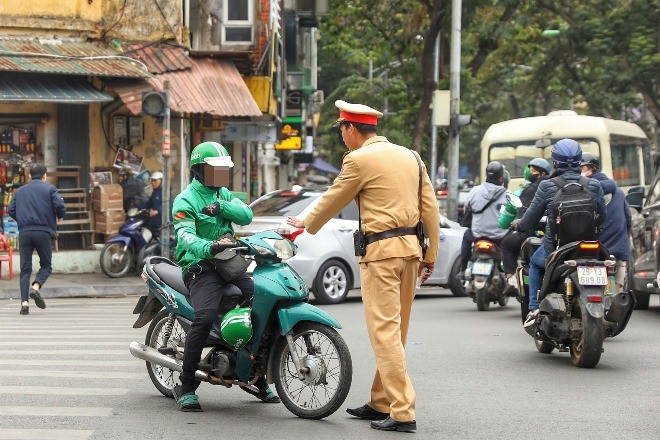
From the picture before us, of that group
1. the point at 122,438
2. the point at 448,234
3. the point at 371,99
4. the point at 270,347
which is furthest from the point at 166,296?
the point at 371,99

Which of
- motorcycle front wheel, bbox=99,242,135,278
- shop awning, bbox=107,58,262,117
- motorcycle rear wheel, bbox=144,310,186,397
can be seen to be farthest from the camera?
shop awning, bbox=107,58,262,117

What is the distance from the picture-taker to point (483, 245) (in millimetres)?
15734

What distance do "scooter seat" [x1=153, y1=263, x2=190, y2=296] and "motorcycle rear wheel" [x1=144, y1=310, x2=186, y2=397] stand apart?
0.30 metres

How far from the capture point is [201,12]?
2595 centimetres

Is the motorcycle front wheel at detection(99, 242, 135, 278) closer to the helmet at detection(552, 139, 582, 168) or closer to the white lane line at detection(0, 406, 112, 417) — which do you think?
the helmet at detection(552, 139, 582, 168)

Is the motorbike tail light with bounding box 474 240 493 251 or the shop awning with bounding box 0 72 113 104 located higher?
the shop awning with bounding box 0 72 113 104

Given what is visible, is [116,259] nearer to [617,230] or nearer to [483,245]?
[483,245]

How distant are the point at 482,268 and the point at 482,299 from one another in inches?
20.2

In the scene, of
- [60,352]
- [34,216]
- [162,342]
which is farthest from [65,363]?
[34,216]

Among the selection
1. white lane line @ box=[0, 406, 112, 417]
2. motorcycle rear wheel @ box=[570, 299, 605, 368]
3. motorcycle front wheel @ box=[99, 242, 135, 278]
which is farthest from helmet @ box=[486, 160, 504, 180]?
white lane line @ box=[0, 406, 112, 417]

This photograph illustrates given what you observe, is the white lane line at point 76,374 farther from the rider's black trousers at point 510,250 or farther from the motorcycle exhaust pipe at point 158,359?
the rider's black trousers at point 510,250

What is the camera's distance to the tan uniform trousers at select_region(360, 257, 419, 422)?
7555 millimetres

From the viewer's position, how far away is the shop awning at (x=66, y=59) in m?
19.8

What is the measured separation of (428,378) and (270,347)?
7.03ft
